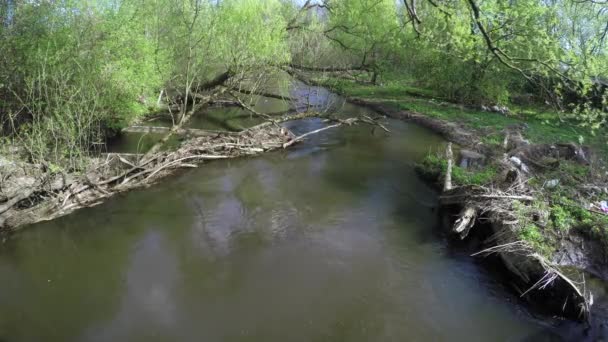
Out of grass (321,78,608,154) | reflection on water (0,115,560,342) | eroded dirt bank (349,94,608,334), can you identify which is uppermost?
grass (321,78,608,154)

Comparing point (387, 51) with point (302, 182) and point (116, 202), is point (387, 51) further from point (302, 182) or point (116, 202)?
point (116, 202)

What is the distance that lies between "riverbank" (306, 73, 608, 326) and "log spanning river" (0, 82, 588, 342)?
76 cm

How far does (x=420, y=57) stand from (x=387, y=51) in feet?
8.05

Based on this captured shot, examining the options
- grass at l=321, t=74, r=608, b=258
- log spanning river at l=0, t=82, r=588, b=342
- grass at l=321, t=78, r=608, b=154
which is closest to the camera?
log spanning river at l=0, t=82, r=588, b=342

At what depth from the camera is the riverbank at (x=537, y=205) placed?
894 centimetres

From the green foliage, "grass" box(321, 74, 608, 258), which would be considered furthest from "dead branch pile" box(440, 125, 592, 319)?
the green foliage

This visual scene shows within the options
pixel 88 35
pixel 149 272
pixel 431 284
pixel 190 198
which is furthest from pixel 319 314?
pixel 88 35

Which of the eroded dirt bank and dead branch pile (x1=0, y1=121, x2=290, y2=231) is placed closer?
the eroded dirt bank

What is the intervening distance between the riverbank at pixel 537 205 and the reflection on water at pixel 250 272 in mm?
904

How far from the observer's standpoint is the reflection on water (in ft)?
26.3

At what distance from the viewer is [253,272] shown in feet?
31.7

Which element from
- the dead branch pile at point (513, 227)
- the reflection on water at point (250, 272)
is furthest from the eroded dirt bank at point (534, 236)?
the reflection on water at point (250, 272)

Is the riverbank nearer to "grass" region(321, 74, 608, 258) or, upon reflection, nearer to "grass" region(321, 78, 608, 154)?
"grass" region(321, 74, 608, 258)

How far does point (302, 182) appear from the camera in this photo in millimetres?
14961
